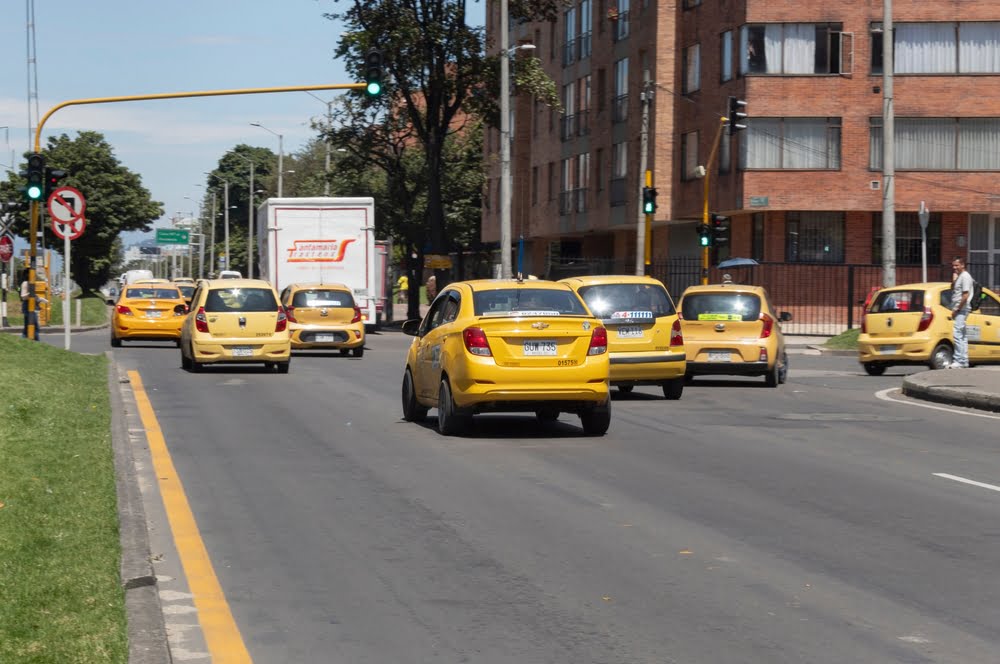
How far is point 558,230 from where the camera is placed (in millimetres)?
72750

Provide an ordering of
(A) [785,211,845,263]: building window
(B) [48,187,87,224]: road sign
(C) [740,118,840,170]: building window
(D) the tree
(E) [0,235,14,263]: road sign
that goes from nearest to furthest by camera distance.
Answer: (B) [48,187,87,224]: road sign
(E) [0,235,14,263]: road sign
(C) [740,118,840,170]: building window
(A) [785,211,845,263]: building window
(D) the tree

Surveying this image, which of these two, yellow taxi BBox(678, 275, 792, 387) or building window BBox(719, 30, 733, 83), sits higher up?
building window BBox(719, 30, 733, 83)

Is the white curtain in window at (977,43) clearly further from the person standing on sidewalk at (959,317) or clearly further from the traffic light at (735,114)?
the person standing on sidewalk at (959,317)

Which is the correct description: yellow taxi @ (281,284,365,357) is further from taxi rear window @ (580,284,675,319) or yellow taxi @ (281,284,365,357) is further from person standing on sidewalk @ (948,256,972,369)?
taxi rear window @ (580,284,675,319)

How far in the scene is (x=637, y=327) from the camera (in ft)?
67.8

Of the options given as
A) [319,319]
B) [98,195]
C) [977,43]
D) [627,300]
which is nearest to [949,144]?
[977,43]

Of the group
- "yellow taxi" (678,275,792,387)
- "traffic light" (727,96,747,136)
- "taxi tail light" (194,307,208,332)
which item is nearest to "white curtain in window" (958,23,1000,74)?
"traffic light" (727,96,747,136)

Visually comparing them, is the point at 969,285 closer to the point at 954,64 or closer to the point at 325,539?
the point at 325,539

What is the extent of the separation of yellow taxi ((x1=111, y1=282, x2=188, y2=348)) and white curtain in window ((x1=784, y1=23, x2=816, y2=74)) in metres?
24.7

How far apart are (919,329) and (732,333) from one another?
4.86 meters

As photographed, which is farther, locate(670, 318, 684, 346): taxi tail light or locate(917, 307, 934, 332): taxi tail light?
locate(917, 307, 934, 332): taxi tail light

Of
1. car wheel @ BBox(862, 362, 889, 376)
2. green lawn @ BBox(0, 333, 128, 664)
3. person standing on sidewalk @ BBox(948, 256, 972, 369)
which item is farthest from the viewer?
car wheel @ BBox(862, 362, 889, 376)

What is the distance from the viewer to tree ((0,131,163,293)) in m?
94.8

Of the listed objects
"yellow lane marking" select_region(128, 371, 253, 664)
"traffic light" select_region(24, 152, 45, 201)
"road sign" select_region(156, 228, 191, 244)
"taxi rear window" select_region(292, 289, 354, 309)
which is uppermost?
"road sign" select_region(156, 228, 191, 244)
